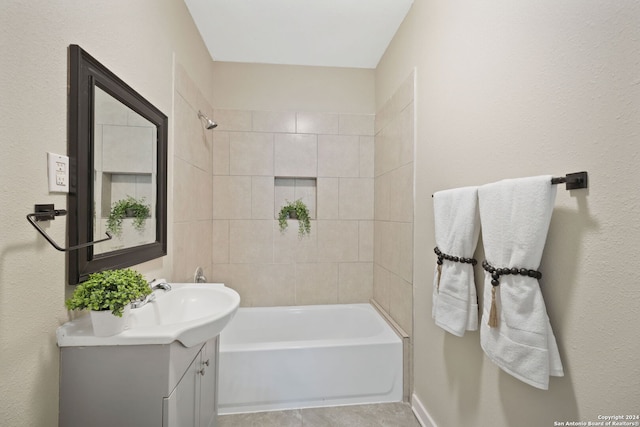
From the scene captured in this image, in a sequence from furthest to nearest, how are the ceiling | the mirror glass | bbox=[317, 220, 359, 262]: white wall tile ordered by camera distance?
bbox=[317, 220, 359, 262]: white wall tile, the ceiling, the mirror glass

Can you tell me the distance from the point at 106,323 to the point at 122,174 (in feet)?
2.22

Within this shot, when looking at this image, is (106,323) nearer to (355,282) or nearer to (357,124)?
(355,282)

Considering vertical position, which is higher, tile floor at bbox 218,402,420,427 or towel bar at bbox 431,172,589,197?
towel bar at bbox 431,172,589,197

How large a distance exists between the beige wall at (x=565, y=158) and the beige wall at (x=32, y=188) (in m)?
1.56

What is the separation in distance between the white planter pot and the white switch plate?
409 mm

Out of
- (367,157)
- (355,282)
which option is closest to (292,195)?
(367,157)

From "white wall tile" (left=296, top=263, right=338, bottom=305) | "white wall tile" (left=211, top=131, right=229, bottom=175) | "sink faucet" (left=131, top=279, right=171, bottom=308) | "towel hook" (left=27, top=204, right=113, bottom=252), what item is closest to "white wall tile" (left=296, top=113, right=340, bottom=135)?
"white wall tile" (left=211, top=131, right=229, bottom=175)

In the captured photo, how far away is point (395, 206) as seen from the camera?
2.22 metres

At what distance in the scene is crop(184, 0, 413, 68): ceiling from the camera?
1943mm

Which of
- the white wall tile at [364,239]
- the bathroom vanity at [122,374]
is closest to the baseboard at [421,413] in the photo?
the white wall tile at [364,239]

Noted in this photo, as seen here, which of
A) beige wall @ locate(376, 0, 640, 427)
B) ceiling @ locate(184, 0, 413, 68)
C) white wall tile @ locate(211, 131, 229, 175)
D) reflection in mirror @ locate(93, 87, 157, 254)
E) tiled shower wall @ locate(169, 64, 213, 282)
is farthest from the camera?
white wall tile @ locate(211, 131, 229, 175)

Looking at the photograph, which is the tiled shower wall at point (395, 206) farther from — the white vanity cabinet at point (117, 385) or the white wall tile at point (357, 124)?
the white vanity cabinet at point (117, 385)

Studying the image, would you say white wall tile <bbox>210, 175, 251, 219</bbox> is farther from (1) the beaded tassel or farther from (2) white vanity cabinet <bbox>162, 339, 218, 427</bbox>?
(1) the beaded tassel

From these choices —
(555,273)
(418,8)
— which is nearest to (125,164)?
(555,273)
